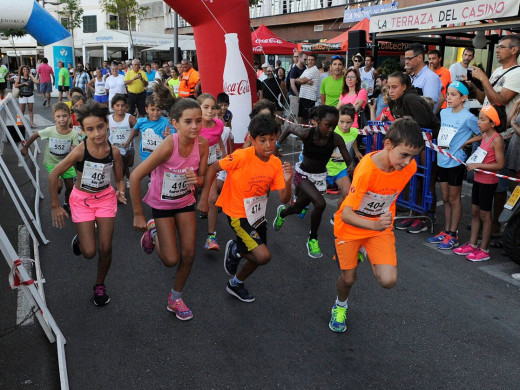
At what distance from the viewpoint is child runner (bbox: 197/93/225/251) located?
17.2ft

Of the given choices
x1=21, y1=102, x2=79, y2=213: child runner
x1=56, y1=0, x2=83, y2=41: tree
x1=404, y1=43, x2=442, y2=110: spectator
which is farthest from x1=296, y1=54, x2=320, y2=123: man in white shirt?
x1=56, y1=0, x2=83, y2=41: tree

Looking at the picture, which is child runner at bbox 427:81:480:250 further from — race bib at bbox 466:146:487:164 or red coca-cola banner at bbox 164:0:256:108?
red coca-cola banner at bbox 164:0:256:108

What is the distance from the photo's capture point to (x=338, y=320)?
367 cm

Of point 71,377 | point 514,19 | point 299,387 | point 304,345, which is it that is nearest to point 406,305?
point 304,345

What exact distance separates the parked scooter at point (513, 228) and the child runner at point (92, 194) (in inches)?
153

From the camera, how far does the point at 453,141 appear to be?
18.2 feet

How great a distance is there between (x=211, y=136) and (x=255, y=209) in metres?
2.05

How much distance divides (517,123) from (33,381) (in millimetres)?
5233

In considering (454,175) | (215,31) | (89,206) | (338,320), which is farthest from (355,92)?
(89,206)

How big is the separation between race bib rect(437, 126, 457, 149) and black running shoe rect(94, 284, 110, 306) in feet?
13.6

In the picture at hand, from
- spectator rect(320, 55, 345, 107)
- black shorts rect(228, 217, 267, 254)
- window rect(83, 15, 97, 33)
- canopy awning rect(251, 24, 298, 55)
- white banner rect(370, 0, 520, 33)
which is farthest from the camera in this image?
window rect(83, 15, 97, 33)

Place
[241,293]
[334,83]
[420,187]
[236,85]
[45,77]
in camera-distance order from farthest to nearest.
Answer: [45,77] → [334,83] → [236,85] → [420,187] → [241,293]

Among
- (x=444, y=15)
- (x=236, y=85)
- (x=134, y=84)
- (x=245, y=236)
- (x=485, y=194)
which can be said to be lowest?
(x=245, y=236)

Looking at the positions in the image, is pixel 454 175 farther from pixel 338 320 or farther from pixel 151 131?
pixel 151 131
